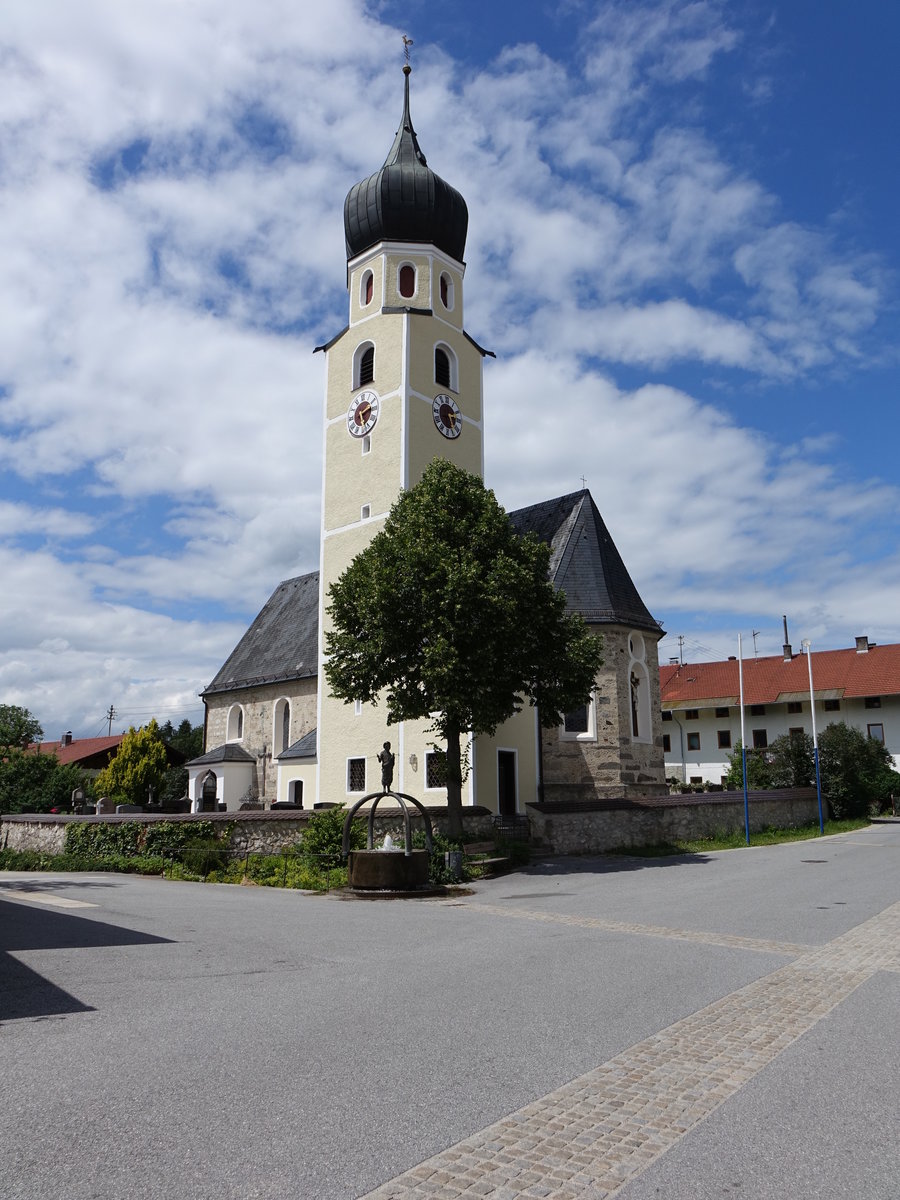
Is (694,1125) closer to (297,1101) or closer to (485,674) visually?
(297,1101)

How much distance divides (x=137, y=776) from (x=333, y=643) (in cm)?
3071

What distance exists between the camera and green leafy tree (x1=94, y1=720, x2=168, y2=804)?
4859 cm

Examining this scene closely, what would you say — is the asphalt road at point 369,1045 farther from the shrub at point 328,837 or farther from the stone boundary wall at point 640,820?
the stone boundary wall at point 640,820

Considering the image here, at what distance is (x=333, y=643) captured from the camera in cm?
2242

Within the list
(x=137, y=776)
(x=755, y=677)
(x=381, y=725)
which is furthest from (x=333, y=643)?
(x=755, y=677)

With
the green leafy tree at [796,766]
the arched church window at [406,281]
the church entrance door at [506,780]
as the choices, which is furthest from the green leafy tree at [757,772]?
the arched church window at [406,281]

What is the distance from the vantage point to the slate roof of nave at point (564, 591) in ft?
111

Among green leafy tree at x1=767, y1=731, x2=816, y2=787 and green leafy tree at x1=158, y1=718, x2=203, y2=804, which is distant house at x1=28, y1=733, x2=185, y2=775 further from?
green leafy tree at x1=767, y1=731, x2=816, y2=787

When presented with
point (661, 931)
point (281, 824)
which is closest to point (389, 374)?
point (281, 824)

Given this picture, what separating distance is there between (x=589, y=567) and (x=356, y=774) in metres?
11.6

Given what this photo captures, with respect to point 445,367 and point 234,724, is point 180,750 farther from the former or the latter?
point 445,367

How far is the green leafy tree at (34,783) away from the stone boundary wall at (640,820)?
80.5ft

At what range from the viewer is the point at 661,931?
12219 millimetres

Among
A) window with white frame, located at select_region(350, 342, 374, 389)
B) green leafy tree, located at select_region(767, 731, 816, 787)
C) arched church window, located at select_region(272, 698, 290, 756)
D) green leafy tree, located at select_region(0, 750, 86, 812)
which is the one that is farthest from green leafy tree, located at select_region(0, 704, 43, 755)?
green leafy tree, located at select_region(767, 731, 816, 787)
